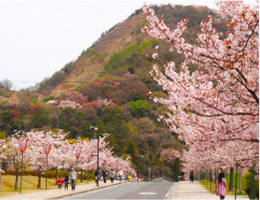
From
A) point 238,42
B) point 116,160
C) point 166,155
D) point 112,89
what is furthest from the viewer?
point 112,89

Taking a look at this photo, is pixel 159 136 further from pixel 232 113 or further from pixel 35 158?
pixel 232 113

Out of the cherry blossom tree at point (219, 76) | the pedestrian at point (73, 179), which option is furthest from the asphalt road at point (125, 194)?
the cherry blossom tree at point (219, 76)

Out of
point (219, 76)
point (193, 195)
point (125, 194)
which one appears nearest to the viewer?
point (219, 76)

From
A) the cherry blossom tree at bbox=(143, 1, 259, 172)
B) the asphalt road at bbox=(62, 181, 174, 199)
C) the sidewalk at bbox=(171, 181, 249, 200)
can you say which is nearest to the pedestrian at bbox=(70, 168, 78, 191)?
the asphalt road at bbox=(62, 181, 174, 199)

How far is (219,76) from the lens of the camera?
11.1 meters

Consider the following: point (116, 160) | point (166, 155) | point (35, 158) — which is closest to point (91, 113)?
point (166, 155)

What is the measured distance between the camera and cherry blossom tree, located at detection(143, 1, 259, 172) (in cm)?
955

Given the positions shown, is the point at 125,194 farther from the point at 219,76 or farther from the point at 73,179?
the point at 219,76

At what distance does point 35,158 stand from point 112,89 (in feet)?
432

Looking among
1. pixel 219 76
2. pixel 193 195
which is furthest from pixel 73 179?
pixel 219 76

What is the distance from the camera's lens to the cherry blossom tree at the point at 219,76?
955 centimetres

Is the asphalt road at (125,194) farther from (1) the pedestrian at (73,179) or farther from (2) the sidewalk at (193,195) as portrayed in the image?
(1) the pedestrian at (73,179)

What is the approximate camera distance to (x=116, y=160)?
3219 inches

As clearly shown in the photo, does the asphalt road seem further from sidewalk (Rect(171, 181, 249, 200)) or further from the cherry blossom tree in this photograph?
the cherry blossom tree
